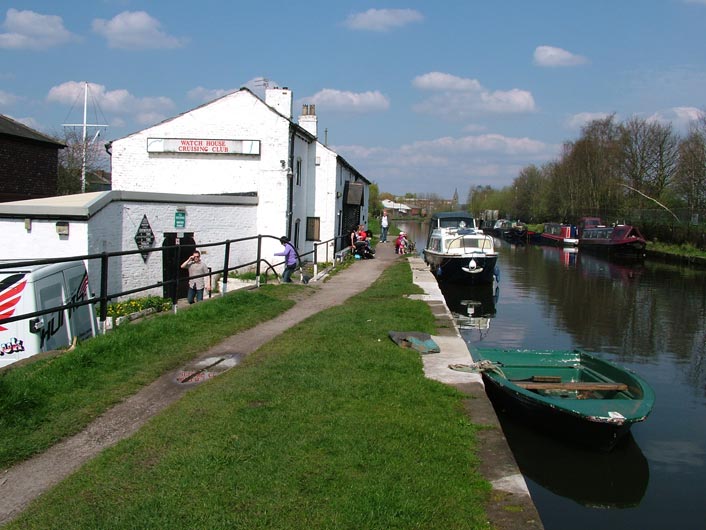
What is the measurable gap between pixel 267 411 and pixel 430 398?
6.11ft

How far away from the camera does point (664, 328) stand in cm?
1934

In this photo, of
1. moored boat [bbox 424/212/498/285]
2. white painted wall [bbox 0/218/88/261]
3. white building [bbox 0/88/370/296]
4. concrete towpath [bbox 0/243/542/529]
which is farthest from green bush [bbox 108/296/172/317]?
moored boat [bbox 424/212/498/285]

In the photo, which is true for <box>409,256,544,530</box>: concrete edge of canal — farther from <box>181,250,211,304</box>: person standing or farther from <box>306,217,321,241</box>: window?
<box>306,217,321,241</box>: window

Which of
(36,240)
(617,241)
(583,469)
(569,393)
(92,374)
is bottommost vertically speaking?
(583,469)

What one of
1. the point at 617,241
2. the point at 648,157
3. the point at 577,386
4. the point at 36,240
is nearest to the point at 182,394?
the point at 577,386

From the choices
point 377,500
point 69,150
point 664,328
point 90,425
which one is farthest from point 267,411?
point 69,150

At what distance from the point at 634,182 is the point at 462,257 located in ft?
133

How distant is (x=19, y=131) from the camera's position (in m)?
29.5

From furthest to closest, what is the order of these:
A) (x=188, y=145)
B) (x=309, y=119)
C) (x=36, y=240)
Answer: (x=309, y=119), (x=188, y=145), (x=36, y=240)

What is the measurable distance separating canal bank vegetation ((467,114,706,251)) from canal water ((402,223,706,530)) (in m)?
12.1

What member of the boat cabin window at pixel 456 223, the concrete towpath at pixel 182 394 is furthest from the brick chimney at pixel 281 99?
the concrete towpath at pixel 182 394

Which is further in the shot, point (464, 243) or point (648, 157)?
point (648, 157)

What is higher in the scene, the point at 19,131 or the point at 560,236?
the point at 19,131

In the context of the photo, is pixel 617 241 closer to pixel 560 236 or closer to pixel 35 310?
pixel 560 236
